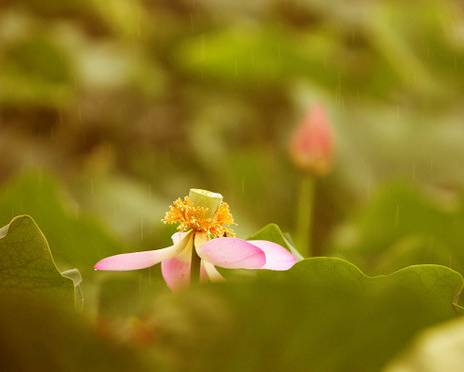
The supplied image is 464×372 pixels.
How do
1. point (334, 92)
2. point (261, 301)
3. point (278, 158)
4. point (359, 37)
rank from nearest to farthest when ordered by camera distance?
point (261, 301)
point (278, 158)
point (334, 92)
point (359, 37)

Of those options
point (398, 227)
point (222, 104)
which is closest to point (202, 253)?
point (398, 227)

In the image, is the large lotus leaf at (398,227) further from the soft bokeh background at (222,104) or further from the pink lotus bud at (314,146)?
the soft bokeh background at (222,104)

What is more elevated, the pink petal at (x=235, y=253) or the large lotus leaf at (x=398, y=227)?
the pink petal at (x=235, y=253)

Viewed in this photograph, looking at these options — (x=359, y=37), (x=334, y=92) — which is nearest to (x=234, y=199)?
(x=334, y=92)

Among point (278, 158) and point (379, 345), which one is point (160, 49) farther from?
point (379, 345)

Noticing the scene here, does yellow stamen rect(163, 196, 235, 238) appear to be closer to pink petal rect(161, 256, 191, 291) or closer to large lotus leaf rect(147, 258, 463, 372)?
pink petal rect(161, 256, 191, 291)

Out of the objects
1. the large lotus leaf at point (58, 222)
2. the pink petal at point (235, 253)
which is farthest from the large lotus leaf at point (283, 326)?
the large lotus leaf at point (58, 222)
